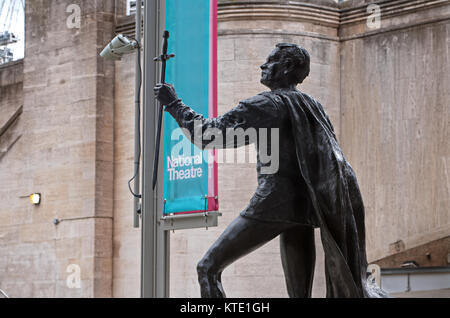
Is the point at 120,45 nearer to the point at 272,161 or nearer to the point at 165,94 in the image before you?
the point at 165,94

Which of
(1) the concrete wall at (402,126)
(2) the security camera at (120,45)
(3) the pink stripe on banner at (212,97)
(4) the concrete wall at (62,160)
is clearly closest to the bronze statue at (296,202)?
(3) the pink stripe on banner at (212,97)

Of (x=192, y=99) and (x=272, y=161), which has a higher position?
(x=192, y=99)

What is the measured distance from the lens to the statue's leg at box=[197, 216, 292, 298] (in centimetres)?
627

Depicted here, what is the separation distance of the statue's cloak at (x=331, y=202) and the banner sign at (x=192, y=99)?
6.35 feet

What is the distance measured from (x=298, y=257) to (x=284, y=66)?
4.22 ft

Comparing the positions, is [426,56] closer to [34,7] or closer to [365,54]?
[365,54]

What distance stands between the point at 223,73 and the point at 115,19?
10.2 feet

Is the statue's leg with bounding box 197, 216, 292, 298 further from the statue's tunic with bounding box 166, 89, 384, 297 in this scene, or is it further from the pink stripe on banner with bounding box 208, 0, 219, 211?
the pink stripe on banner with bounding box 208, 0, 219, 211

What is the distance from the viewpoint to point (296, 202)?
6.41m

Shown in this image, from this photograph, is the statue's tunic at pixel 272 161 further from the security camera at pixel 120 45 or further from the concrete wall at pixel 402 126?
the concrete wall at pixel 402 126

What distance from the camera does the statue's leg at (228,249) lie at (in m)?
6.27

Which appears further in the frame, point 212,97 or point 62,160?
point 62,160

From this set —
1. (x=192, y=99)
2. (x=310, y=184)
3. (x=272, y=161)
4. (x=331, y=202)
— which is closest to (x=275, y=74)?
(x=272, y=161)

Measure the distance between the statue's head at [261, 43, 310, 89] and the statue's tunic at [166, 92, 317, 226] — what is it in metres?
0.21
